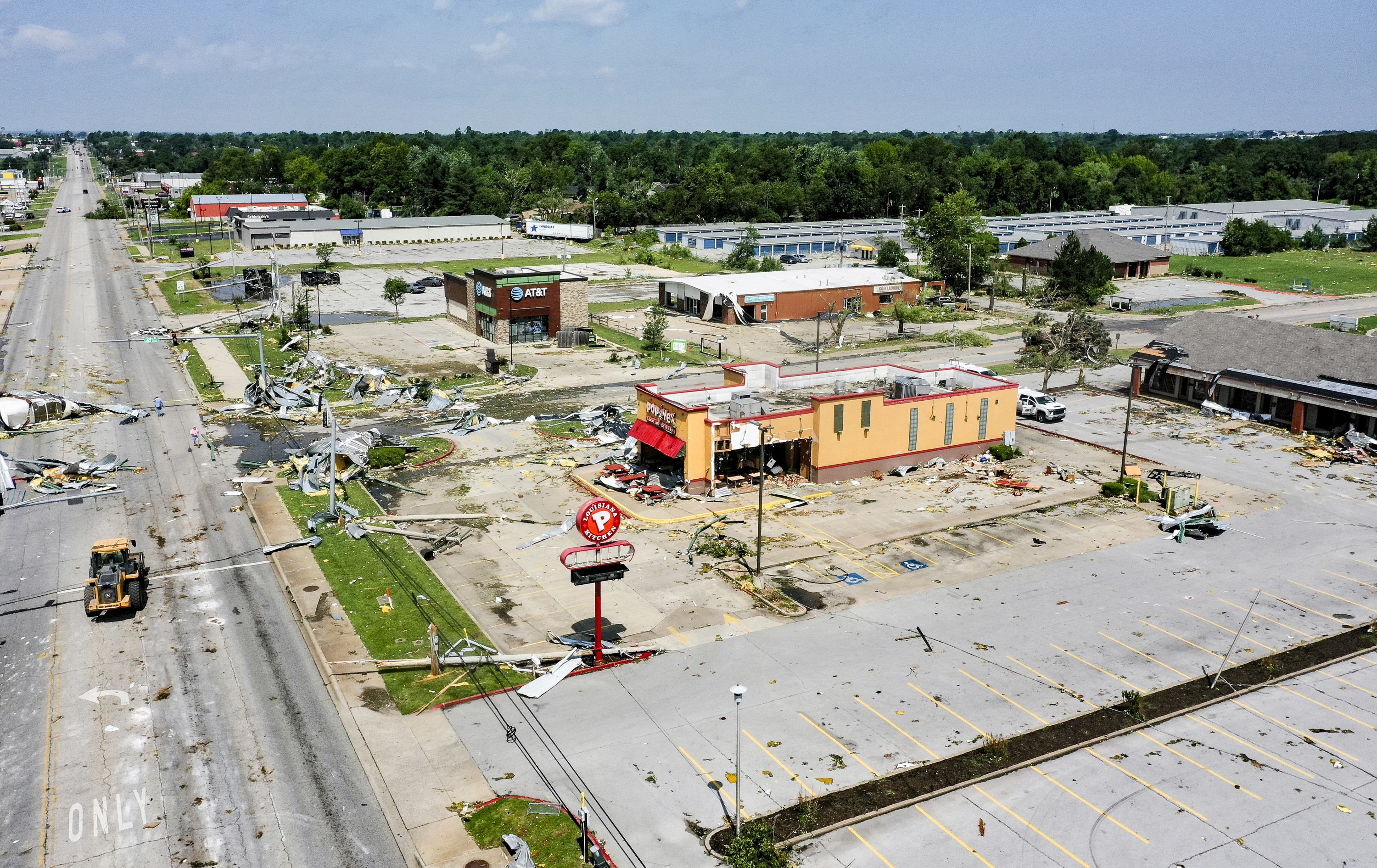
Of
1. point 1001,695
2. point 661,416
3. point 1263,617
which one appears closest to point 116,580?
point 661,416

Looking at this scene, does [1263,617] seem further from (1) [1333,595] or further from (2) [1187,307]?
(2) [1187,307]

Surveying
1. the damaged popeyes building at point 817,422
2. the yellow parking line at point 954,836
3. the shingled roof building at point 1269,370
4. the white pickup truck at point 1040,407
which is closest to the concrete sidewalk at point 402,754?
the yellow parking line at point 954,836

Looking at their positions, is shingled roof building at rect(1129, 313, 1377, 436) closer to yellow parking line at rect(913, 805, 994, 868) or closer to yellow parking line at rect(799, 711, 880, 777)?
yellow parking line at rect(799, 711, 880, 777)

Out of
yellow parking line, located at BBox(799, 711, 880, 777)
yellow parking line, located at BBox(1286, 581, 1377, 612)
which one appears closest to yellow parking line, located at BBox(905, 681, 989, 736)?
yellow parking line, located at BBox(799, 711, 880, 777)

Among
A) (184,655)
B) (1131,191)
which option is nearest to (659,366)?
(184,655)

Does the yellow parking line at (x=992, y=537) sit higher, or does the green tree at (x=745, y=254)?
the green tree at (x=745, y=254)

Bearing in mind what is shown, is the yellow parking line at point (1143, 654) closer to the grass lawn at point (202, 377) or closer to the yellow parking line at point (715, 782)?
the yellow parking line at point (715, 782)

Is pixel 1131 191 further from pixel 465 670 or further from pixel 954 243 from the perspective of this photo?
pixel 465 670
